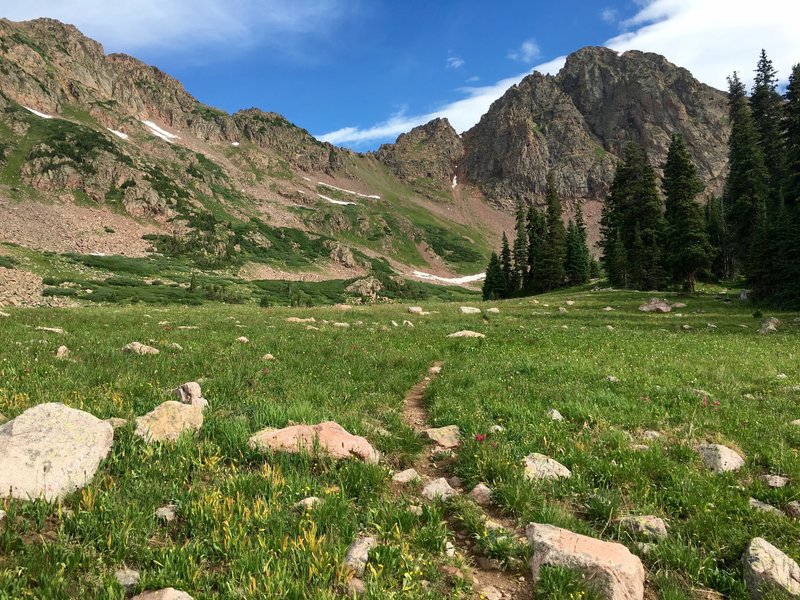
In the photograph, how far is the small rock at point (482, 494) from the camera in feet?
19.2

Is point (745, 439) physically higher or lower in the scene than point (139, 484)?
lower

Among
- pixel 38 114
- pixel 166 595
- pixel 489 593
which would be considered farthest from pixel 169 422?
pixel 38 114

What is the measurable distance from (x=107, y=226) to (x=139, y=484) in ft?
536

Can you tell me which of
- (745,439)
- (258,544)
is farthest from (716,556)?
(258,544)

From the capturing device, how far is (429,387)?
11.6 m

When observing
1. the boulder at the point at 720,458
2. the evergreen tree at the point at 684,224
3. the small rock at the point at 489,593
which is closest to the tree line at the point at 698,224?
the evergreen tree at the point at 684,224

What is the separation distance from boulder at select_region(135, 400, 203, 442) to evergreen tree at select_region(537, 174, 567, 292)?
78.2 meters

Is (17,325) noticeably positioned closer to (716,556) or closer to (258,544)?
(258,544)

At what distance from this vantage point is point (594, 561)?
13.8 feet

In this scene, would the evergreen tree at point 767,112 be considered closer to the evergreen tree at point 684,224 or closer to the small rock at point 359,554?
the evergreen tree at point 684,224

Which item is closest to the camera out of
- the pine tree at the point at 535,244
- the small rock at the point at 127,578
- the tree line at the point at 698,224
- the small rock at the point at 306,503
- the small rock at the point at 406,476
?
the small rock at the point at 127,578

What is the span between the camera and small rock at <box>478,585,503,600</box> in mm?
4105

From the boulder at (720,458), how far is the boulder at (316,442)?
5353 millimetres

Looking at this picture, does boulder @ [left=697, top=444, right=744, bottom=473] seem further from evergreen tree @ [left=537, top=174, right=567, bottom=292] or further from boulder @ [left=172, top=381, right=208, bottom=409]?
evergreen tree @ [left=537, top=174, right=567, bottom=292]
